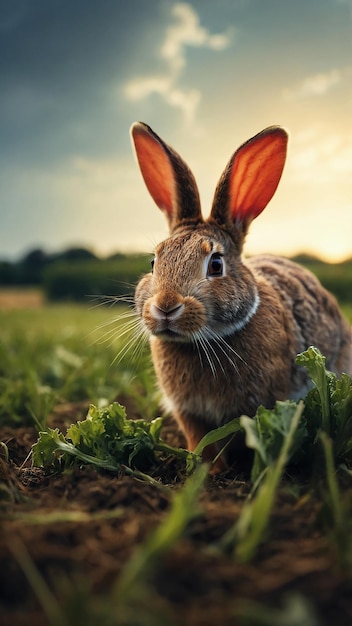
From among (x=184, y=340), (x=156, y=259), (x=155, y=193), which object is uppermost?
(x=155, y=193)

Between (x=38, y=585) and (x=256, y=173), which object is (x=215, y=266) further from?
(x=38, y=585)

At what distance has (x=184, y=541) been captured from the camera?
6.14 ft

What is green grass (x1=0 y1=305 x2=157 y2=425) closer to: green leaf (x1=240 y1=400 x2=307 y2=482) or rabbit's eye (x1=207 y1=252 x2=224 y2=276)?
rabbit's eye (x1=207 y1=252 x2=224 y2=276)

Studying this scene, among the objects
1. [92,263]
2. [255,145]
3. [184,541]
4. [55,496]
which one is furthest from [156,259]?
[92,263]

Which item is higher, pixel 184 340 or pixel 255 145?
pixel 255 145

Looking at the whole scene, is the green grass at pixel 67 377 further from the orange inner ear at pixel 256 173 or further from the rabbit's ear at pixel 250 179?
the orange inner ear at pixel 256 173

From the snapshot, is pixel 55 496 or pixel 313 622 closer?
pixel 313 622

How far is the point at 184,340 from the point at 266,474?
1148 millimetres

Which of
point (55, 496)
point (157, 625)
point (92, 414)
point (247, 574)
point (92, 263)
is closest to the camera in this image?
point (157, 625)

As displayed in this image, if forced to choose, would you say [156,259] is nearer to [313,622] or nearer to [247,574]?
[247,574]

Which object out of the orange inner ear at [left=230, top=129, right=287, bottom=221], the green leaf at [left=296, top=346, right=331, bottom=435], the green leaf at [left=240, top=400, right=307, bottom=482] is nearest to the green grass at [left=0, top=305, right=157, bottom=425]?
the orange inner ear at [left=230, top=129, right=287, bottom=221]

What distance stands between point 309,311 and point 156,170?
1538 mm

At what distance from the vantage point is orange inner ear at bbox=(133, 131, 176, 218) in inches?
161

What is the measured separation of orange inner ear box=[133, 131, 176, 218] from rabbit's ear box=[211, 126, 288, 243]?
1.30 feet
